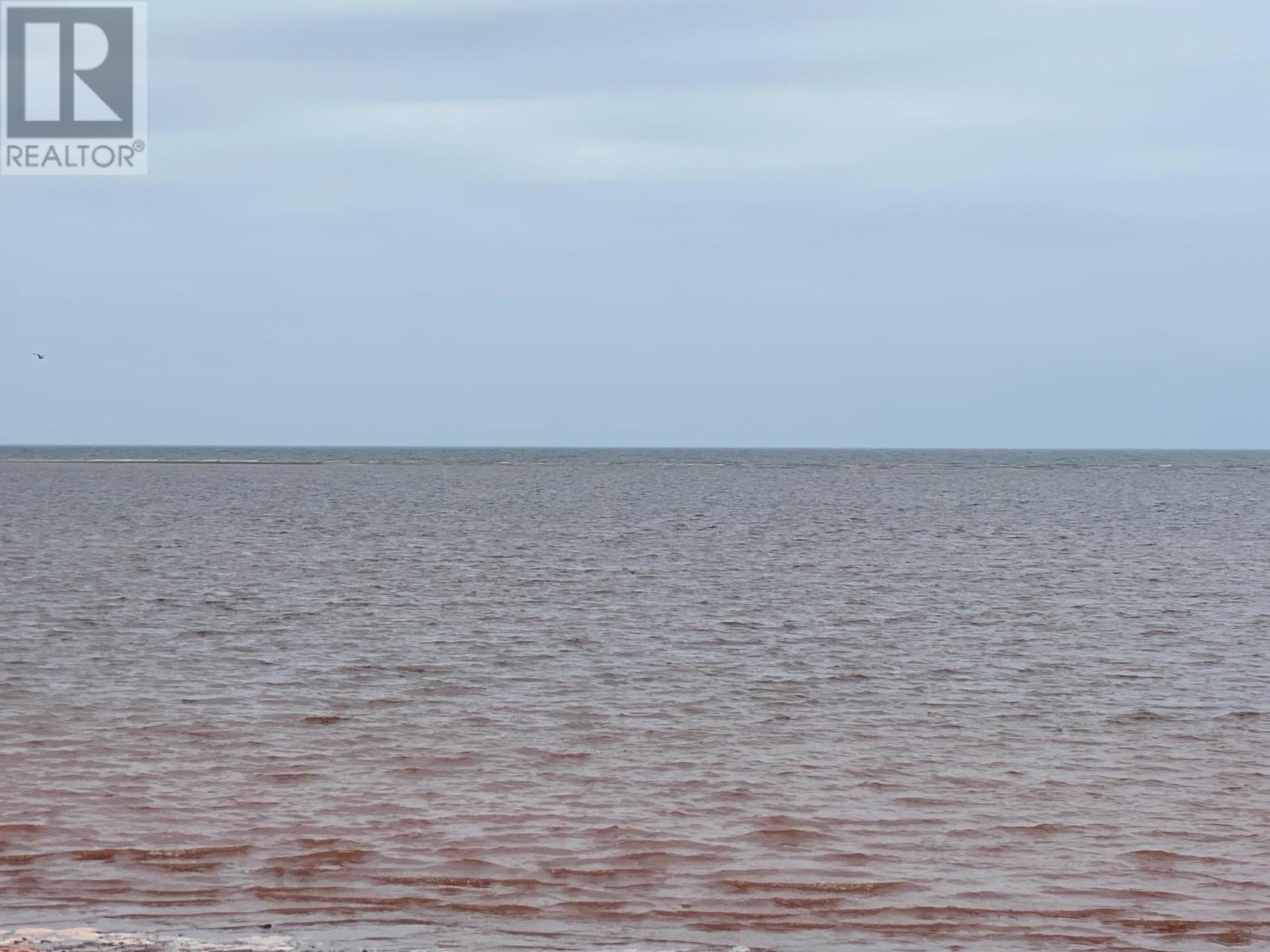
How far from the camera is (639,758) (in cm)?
1295

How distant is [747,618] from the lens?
24594 millimetres

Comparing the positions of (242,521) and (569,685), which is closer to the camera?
(569,685)

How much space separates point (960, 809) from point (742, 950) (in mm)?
3750

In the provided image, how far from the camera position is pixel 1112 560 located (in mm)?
37844

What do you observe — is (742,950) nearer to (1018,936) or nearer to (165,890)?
(1018,936)

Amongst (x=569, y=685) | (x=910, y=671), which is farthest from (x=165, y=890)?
(x=910, y=671)

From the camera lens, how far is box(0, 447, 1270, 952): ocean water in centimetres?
881

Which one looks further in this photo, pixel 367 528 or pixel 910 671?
pixel 367 528

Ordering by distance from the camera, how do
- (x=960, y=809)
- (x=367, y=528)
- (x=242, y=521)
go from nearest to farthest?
(x=960, y=809), (x=367, y=528), (x=242, y=521)

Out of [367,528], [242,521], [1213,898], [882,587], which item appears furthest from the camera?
[242,521]

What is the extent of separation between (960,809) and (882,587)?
19.5 metres

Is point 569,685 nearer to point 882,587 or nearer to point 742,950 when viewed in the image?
point 742,950

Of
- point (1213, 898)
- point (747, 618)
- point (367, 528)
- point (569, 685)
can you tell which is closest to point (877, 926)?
point (1213, 898)

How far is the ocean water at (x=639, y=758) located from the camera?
28.9 ft
